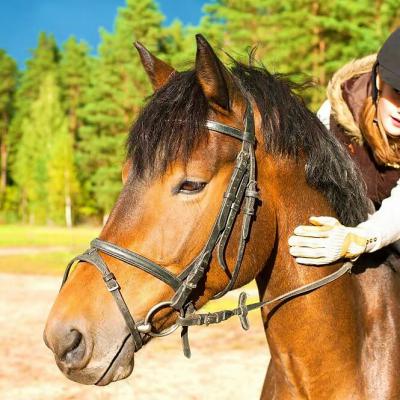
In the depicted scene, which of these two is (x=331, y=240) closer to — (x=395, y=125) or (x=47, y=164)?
(x=395, y=125)

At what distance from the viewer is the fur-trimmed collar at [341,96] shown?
8.64ft

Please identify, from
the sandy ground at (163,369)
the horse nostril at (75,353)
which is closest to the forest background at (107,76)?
the horse nostril at (75,353)

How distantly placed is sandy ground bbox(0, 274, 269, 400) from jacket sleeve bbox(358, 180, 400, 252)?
155 inches

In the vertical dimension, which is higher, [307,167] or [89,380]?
[307,167]

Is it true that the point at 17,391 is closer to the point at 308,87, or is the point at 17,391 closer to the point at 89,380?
the point at 89,380

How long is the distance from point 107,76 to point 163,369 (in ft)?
119

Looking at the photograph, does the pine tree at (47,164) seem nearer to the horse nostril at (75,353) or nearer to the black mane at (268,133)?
the black mane at (268,133)

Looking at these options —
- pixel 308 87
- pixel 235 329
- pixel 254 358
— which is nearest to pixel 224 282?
pixel 308 87

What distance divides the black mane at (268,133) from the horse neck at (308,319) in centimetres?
9

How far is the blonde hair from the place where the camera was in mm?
2447

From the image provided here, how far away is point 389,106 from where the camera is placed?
2.39 m

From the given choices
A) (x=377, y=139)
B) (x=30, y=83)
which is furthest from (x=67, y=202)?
(x=377, y=139)

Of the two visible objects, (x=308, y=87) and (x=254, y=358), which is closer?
(x=308, y=87)

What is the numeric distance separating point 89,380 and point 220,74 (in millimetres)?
1254
